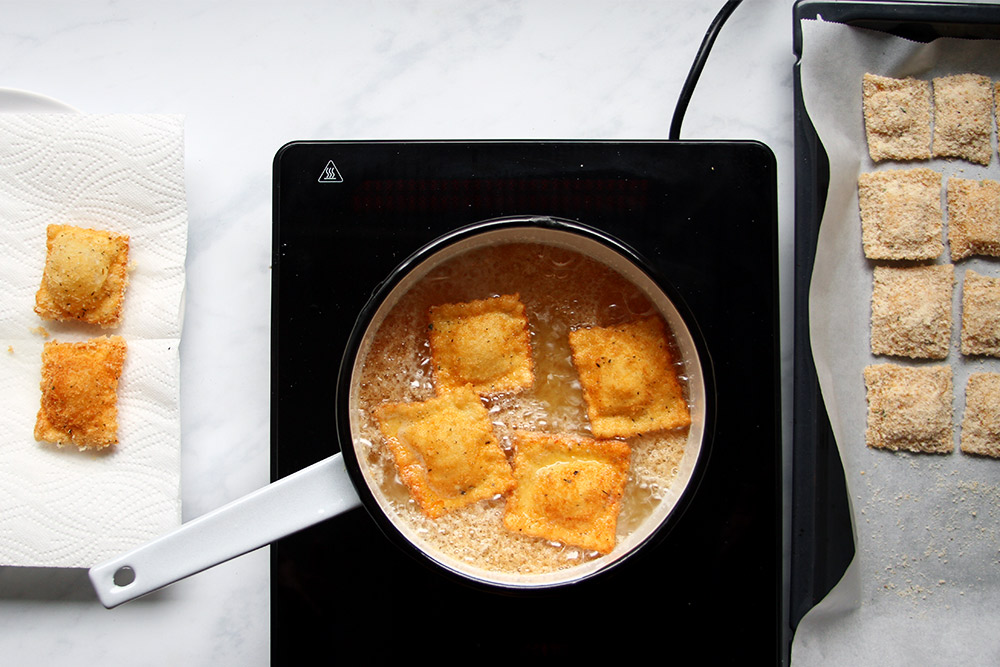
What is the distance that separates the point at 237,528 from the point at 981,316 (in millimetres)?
894

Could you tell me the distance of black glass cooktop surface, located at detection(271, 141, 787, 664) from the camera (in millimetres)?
843

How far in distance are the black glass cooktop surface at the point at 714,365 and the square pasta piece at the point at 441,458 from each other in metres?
0.13

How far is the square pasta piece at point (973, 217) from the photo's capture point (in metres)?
0.96

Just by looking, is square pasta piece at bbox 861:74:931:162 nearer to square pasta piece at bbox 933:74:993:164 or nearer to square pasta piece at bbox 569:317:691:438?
square pasta piece at bbox 933:74:993:164

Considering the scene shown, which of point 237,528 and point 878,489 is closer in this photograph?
point 237,528

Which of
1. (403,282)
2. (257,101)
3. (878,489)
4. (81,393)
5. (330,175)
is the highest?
(257,101)

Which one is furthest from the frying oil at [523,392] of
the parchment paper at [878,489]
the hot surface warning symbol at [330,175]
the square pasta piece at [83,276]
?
the square pasta piece at [83,276]

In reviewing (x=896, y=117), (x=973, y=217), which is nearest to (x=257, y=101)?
(x=896, y=117)

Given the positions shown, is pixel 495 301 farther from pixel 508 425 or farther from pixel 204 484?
pixel 204 484

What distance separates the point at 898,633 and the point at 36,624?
1073mm

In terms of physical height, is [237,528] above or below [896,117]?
below

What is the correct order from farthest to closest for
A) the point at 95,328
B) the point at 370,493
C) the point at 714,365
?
the point at 95,328, the point at 714,365, the point at 370,493

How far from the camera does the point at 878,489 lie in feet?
3.08

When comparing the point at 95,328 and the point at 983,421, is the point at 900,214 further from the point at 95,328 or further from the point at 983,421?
the point at 95,328
